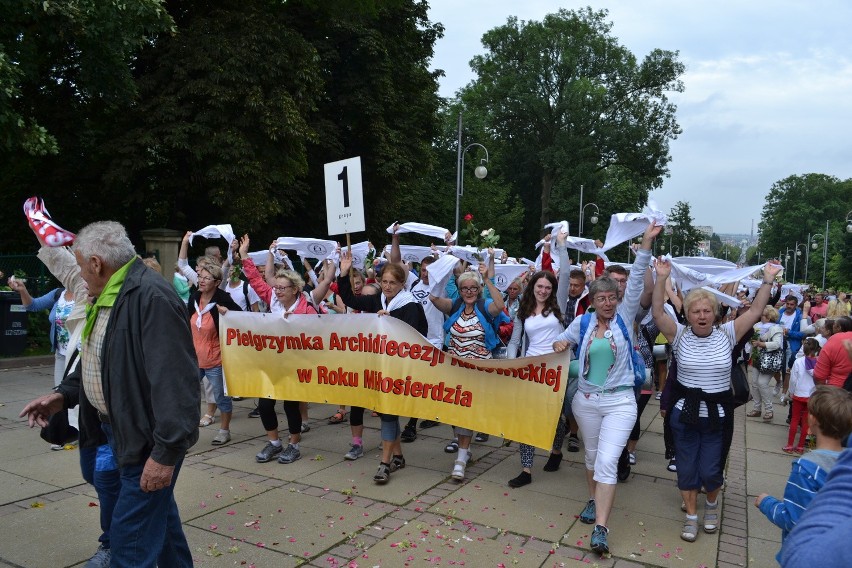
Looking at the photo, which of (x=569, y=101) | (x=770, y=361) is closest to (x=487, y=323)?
(x=770, y=361)

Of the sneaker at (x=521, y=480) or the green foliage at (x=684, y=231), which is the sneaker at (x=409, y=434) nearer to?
the sneaker at (x=521, y=480)

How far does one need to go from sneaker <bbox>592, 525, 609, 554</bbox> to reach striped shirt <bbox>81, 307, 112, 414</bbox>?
3.23 metres

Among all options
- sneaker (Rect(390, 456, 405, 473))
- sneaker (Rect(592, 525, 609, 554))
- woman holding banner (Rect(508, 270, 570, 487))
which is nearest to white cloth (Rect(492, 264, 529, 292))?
woman holding banner (Rect(508, 270, 570, 487))

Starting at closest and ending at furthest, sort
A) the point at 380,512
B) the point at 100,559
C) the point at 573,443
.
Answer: the point at 100,559
the point at 380,512
the point at 573,443

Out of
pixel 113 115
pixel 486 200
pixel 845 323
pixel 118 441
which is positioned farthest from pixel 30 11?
pixel 486 200

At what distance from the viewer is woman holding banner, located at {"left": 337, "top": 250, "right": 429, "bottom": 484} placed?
20.7 ft

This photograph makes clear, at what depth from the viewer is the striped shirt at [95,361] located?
3.27 m

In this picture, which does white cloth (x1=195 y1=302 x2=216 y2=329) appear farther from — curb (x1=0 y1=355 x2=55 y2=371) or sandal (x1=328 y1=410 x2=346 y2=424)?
curb (x1=0 y1=355 x2=55 y2=371)

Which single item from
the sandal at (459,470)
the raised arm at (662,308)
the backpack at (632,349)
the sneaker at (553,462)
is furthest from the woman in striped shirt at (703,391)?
the sandal at (459,470)

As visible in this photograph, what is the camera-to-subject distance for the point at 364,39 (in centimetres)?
2383

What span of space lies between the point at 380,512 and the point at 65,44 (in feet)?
50.2

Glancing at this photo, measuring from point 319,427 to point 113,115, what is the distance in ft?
48.1

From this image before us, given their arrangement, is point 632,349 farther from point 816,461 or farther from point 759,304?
point 816,461

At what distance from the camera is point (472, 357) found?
A: 20.7 feet
